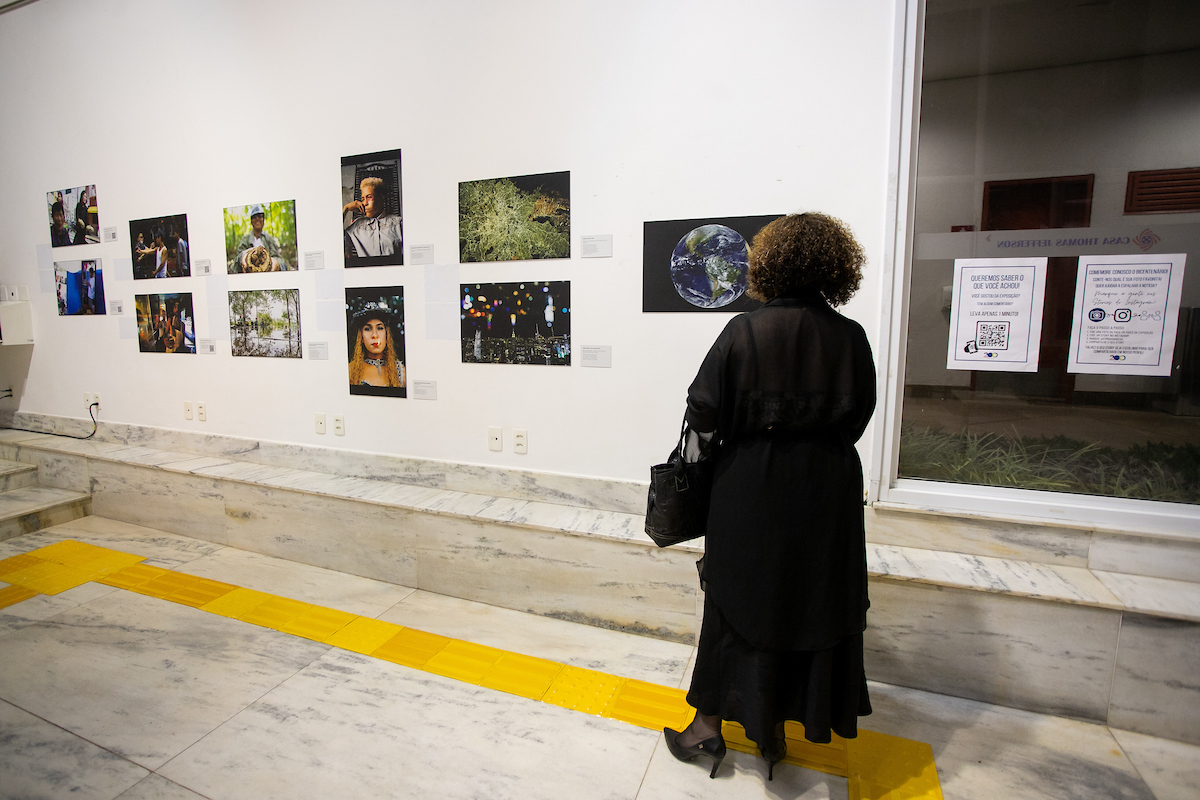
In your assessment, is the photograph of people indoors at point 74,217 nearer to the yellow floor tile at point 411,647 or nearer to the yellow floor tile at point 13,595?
the yellow floor tile at point 13,595

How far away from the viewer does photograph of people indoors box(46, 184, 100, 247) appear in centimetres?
420

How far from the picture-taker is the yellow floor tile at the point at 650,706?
203 cm

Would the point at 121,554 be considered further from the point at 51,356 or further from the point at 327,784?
the point at 327,784

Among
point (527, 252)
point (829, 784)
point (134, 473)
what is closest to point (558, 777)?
point (829, 784)

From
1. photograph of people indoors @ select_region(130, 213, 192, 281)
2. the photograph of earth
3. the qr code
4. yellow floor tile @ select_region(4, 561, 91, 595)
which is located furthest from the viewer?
photograph of people indoors @ select_region(130, 213, 192, 281)

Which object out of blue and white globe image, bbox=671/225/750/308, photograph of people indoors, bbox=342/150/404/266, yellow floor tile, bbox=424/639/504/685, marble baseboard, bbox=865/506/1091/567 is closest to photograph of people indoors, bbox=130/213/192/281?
photograph of people indoors, bbox=342/150/404/266

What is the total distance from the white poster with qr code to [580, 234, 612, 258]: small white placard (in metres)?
1.52

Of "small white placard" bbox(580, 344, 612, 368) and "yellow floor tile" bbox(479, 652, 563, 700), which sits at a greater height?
"small white placard" bbox(580, 344, 612, 368)

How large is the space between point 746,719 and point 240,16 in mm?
4610

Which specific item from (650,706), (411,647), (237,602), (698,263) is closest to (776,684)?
(650,706)

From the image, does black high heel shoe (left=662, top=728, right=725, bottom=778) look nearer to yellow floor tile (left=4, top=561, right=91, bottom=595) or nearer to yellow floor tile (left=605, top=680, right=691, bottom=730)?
yellow floor tile (left=605, top=680, right=691, bottom=730)

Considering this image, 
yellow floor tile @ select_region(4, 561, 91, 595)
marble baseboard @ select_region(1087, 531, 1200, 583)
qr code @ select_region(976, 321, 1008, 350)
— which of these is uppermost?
qr code @ select_region(976, 321, 1008, 350)

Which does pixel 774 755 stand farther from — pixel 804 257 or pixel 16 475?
pixel 16 475

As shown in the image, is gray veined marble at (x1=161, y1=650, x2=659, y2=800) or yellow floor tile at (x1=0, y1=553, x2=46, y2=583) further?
yellow floor tile at (x1=0, y1=553, x2=46, y2=583)
